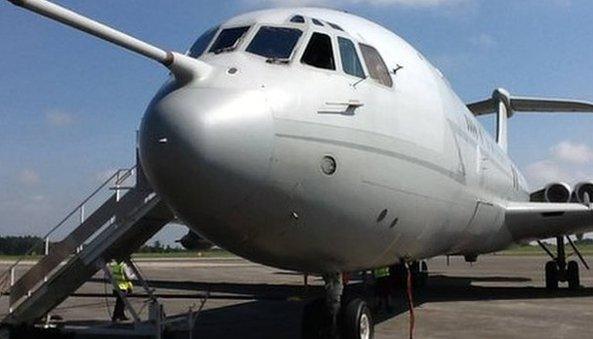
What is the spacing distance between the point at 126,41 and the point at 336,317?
373 centimetres

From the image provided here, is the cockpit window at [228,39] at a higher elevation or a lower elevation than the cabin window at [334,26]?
lower

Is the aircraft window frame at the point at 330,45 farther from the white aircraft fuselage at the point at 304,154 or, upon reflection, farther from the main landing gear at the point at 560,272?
the main landing gear at the point at 560,272

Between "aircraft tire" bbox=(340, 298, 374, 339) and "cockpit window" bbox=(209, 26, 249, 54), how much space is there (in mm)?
3061

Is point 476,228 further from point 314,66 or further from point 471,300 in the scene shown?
point 314,66

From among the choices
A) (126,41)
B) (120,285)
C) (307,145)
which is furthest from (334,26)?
(120,285)

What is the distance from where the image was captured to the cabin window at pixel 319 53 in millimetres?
7175

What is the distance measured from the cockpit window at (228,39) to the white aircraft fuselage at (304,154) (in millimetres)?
100

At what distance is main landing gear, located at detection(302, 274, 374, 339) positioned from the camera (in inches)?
302

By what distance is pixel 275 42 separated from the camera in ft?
23.7

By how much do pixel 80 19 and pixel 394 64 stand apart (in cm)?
398

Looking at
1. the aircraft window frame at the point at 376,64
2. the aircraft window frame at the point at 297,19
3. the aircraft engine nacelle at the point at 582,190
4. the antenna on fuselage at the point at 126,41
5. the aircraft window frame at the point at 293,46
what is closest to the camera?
the antenna on fuselage at the point at 126,41

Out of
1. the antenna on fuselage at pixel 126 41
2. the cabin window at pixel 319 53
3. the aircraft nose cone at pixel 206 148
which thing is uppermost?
the cabin window at pixel 319 53

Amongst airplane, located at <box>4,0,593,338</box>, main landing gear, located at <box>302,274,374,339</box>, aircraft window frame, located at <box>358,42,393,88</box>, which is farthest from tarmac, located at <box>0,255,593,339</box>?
aircraft window frame, located at <box>358,42,393,88</box>

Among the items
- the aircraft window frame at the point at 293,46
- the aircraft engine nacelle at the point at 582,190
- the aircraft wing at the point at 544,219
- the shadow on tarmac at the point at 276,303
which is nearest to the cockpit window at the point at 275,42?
the aircraft window frame at the point at 293,46
